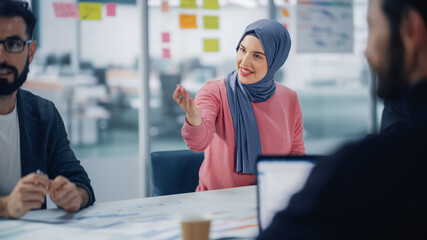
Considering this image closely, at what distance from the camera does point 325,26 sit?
350 cm

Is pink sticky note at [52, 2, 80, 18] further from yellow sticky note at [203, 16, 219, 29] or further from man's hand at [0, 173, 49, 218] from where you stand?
man's hand at [0, 173, 49, 218]

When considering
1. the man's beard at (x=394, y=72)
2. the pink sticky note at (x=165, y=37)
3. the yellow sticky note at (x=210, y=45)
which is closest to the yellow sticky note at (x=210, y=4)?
the yellow sticky note at (x=210, y=45)

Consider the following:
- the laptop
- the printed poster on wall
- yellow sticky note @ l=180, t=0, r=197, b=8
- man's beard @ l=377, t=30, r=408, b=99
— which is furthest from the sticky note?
man's beard @ l=377, t=30, r=408, b=99

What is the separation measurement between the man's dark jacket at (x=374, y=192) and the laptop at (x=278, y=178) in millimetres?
463

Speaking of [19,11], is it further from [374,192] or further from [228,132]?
[374,192]

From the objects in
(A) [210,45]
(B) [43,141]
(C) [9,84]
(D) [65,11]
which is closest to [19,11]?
(C) [9,84]

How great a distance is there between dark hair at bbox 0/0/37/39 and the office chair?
0.70 meters

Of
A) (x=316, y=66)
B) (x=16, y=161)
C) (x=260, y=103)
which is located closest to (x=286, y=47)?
(x=260, y=103)

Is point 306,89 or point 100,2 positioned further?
point 306,89

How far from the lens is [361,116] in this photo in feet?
14.0

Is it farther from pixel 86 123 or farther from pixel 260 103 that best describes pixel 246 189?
pixel 86 123

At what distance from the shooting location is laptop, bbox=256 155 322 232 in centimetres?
101

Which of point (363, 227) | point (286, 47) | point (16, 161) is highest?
point (286, 47)

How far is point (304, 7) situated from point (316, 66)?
77cm
